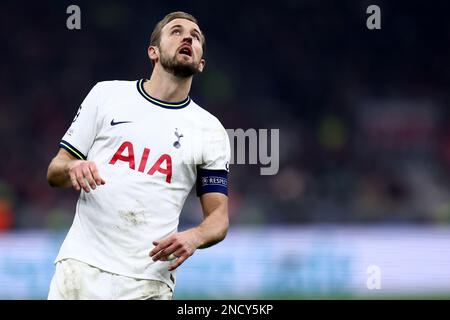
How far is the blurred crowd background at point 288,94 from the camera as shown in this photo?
14.5 meters

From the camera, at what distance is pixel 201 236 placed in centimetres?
458

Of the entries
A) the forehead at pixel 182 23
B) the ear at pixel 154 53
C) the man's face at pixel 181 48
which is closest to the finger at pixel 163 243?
the man's face at pixel 181 48

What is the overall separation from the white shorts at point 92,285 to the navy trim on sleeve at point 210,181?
0.61 metres

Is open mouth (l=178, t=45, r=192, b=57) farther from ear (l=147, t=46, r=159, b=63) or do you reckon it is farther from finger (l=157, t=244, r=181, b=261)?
finger (l=157, t=244, r=181, b=261)

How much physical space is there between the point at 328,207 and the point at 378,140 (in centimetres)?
199

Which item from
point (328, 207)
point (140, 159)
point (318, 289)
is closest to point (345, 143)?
point (328, 207)

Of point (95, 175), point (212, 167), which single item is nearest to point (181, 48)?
point (212, 167)

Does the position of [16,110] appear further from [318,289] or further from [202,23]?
[318,289]

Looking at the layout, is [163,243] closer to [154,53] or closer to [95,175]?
[95,175]

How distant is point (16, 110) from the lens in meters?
15.6

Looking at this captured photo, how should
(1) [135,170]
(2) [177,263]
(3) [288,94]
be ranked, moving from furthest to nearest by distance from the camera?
1. (3) [288,94]
2. (1) [135,170]
3. (2) [177,263]

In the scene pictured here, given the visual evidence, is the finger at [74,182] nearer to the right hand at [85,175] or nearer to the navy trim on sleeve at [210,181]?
the right hand at [85,175]

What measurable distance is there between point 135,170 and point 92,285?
623mm

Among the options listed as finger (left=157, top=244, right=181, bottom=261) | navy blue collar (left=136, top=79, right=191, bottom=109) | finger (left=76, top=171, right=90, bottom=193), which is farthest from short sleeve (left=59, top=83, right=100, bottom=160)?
finger (left=157, top=244, right=181, bottom=261)
